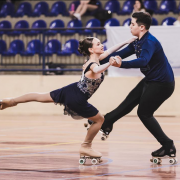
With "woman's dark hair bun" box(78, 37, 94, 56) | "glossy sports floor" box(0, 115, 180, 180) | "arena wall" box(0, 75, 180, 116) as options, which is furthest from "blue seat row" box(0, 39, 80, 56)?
"woman's dark hair bun" box(78, 37, 94, 56)

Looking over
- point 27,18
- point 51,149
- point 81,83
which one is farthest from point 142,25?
point 27,18

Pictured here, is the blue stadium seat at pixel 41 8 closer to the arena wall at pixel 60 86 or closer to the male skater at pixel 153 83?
the arena wall at pixel 60 86

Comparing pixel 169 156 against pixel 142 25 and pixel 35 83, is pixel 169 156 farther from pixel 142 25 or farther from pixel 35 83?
pixel 35 83

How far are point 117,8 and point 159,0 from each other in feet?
4.09

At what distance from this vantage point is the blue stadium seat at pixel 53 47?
13031 mm

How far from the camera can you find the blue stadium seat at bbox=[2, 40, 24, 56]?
542 inches

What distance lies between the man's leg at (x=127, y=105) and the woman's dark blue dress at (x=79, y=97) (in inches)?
23.3

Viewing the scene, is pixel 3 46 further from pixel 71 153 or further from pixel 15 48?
pixel 71 153

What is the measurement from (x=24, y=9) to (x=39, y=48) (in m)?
2.92

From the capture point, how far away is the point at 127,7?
14.3m

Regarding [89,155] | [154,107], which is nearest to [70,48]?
[154,107]

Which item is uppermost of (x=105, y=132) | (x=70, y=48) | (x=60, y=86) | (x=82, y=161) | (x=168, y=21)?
(x=168, y=21)

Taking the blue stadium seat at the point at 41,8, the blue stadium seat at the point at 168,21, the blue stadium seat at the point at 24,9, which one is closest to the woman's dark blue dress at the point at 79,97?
the blue stadium seat at the point at 168,21

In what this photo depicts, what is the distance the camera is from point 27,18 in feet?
50.6
